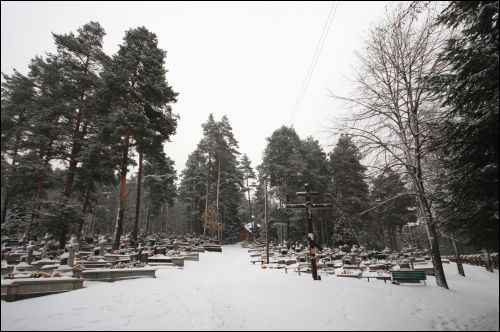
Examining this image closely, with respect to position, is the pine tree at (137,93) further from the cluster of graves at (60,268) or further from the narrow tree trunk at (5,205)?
the narrow tree trunk at (5,205)

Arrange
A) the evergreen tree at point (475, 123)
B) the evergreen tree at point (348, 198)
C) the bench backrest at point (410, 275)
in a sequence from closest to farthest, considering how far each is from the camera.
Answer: the evergreen tree at point (475, 123) → the bench backrest at point (410, 275) → the evergreen tree at point (348, 198)

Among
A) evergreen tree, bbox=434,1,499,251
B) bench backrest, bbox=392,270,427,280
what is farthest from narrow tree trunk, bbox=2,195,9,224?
bench backrest, bbox=392,270,427,280

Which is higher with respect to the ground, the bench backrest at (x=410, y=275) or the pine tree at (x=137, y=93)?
the pine tree at (x=137, y=93)

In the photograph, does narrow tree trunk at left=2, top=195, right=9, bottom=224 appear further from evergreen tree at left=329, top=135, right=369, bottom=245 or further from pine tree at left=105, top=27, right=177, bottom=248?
evergreen tree at left=329, top=135, right=369, bottom=245

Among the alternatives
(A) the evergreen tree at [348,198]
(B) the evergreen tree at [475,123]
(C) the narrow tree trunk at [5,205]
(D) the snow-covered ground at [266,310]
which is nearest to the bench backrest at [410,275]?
(D) the snow-covered ground at [266,310]

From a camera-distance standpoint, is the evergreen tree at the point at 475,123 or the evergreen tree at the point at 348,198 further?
the evergreen tree at the point at 348,198

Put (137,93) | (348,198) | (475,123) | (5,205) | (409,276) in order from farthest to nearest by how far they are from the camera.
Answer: (348,198)
(137,93)
(409,276)
(475,123)
(5,205)

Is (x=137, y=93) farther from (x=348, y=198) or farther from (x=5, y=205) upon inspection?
(x=348, y=198)

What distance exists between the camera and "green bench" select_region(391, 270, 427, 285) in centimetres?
794

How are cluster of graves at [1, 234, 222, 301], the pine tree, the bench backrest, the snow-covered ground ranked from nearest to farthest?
the snow-covered ground, cluster of graves at [1, 234, 222, 301], the bench backrest, the pine tree

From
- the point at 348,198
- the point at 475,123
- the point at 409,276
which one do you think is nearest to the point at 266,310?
the point at 475,123

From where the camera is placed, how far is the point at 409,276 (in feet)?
26.7

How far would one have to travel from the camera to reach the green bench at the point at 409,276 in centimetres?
794

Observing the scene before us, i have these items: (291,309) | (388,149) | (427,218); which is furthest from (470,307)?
(388,149)
